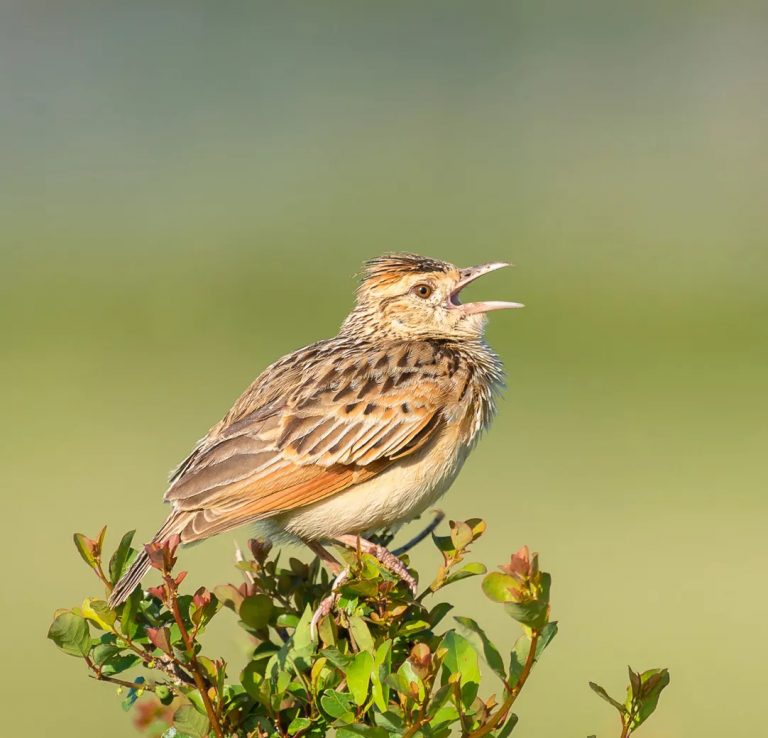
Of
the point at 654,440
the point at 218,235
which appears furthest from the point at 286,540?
the point at 218,235

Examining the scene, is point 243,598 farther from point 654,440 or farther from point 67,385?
point 67,385

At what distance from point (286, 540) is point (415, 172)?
22.4 meters

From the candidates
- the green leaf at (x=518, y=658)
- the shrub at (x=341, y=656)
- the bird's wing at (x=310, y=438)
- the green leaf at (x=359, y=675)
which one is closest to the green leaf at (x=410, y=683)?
the shrub at (x=341, y=656)

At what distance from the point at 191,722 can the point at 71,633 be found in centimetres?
34

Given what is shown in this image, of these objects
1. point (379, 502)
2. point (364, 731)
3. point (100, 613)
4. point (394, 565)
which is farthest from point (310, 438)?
point (364, 731)

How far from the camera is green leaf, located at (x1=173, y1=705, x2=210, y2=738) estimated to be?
3.21 meters

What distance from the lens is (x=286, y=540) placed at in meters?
4.56

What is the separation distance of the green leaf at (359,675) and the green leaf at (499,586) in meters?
0.42

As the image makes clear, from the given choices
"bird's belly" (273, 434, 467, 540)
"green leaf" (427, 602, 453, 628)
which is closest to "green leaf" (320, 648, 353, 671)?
"green leaf" (427, 602, 453, 628)

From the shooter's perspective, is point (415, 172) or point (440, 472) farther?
point (415, 172)

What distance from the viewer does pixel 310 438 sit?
4.49 meters

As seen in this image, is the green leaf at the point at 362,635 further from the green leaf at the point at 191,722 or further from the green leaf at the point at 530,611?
the green leaf at the point at 530,611

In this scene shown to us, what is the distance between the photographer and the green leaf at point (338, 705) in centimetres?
323

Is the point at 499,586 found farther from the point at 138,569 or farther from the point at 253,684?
the point at 138,569
